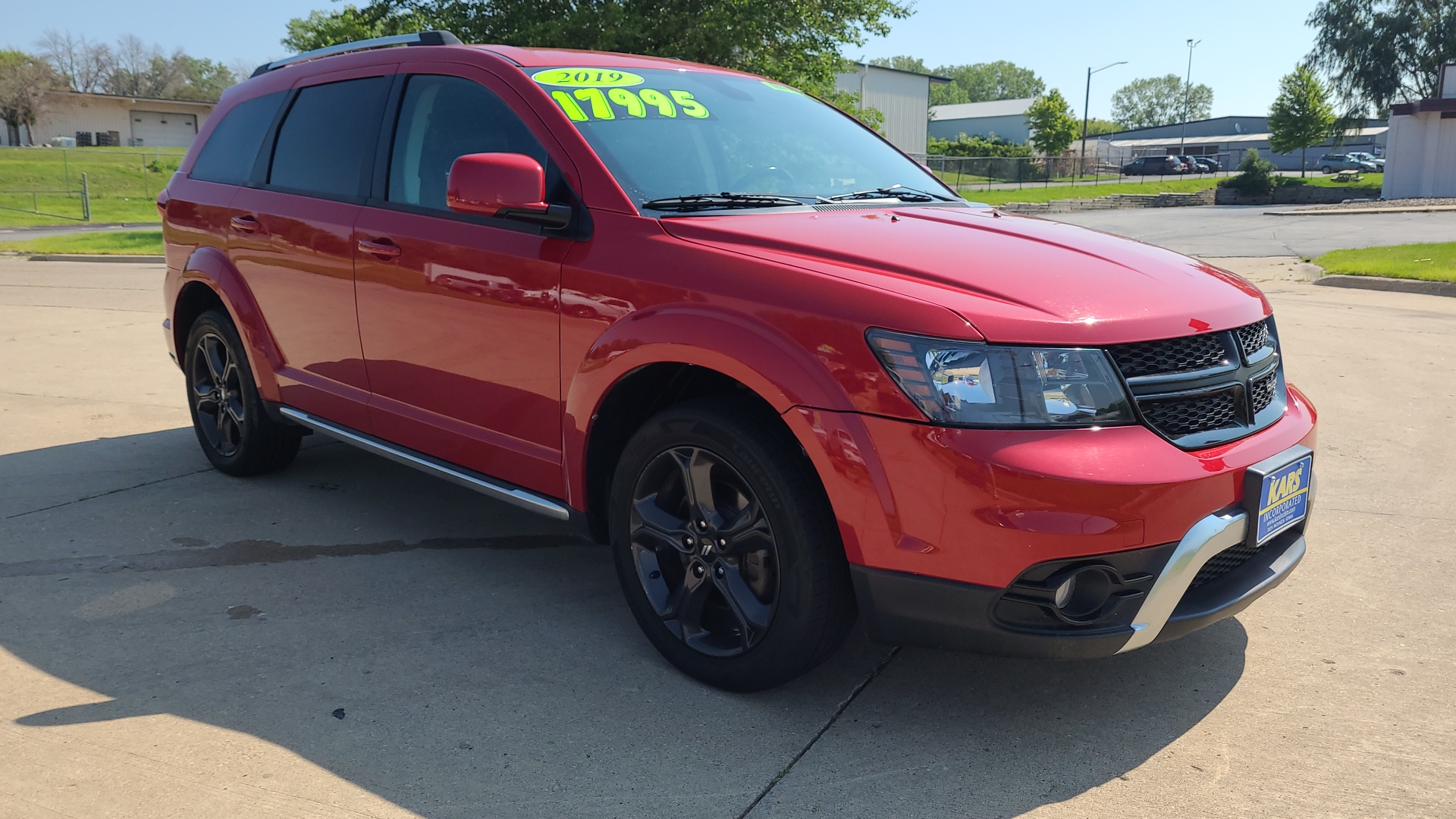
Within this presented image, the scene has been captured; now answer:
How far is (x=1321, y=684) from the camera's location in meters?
3.23

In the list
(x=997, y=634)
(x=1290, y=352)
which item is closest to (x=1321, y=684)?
(x=997, y=634)

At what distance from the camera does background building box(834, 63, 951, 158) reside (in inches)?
2283

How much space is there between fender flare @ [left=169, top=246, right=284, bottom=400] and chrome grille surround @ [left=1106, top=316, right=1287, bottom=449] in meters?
3.49

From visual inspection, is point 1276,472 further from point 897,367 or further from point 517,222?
point 517,222

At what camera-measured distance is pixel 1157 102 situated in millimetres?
160875

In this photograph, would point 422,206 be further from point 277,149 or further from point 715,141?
point 277,149

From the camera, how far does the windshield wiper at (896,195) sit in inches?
148

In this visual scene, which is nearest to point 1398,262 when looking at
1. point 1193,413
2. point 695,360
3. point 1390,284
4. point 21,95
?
point 1390,284

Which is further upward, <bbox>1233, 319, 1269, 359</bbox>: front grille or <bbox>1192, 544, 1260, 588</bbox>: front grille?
<bbox>1233, 319, 1269, 359</bbox>: front grille

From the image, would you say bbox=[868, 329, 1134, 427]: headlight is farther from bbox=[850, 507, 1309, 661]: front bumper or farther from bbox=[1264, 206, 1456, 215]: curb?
bbox=[1264, 206, 1456, 215]: curb

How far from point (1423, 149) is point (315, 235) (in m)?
46.9

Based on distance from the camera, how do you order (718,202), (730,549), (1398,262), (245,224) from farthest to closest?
1. (1398,262)
2. (245,224)
3. (718,202)
4. (730,549)

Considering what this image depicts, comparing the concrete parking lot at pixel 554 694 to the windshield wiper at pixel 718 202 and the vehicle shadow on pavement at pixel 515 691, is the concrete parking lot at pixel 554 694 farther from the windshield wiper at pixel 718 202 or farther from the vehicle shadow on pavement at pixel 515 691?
the windshield wiper at pixel 718 202

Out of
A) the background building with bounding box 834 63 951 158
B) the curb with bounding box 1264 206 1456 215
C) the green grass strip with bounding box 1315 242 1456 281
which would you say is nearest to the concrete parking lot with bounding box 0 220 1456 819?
the green grass strip with bounding box 1315 242 1456 281
